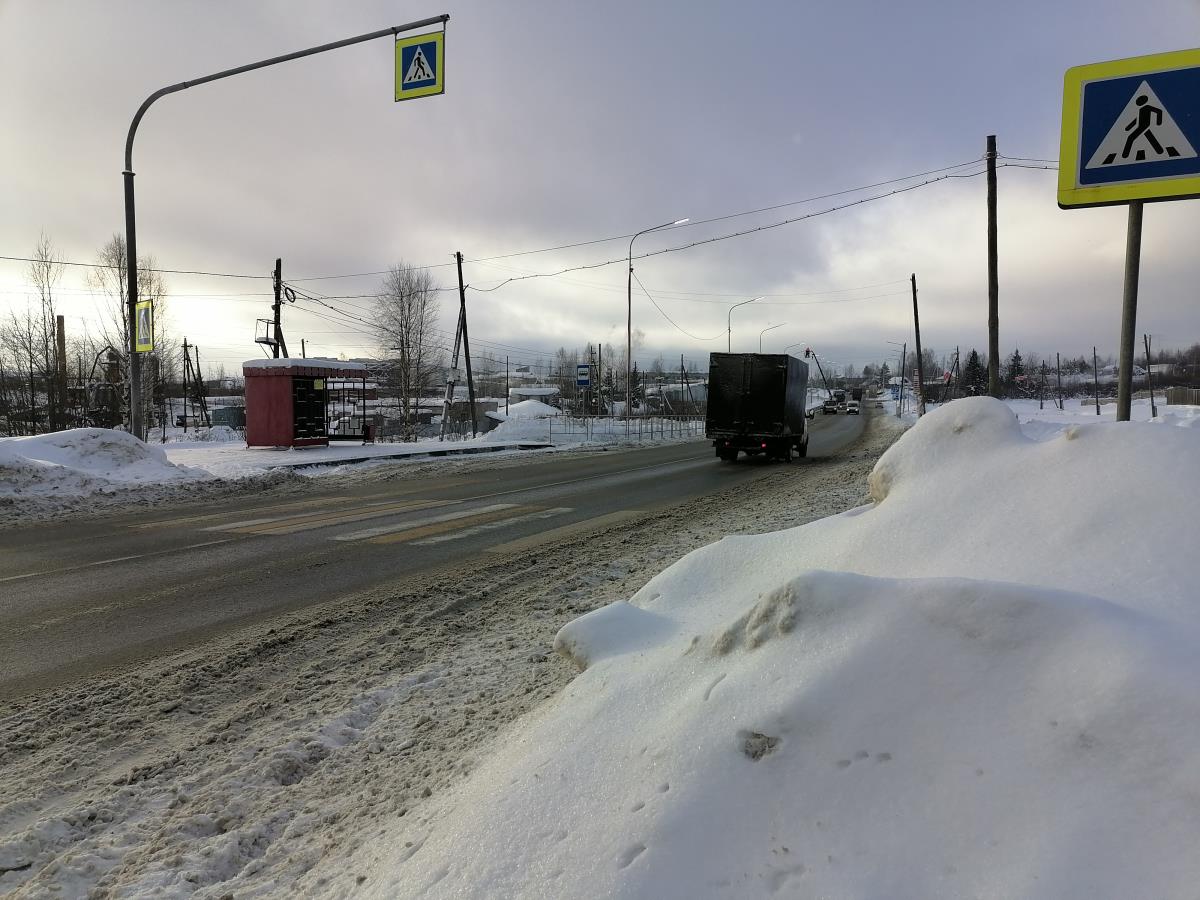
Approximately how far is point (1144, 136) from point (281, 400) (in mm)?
22136

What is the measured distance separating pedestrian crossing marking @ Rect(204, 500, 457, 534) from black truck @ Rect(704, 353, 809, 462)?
1029cm

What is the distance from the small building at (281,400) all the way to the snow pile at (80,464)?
6452mm

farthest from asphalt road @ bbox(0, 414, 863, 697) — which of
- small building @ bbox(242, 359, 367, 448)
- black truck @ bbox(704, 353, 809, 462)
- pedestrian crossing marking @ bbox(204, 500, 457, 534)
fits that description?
small building @ bbox(242, 359, 367, 448)

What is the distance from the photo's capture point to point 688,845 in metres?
1.79

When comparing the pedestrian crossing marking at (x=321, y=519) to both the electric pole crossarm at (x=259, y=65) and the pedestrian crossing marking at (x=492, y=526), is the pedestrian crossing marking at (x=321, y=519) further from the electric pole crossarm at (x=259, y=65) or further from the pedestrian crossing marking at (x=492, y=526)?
the electric pole crossarm at (x=259, y=65)

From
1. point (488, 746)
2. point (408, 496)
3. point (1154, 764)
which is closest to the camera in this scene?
point (1154, 764)

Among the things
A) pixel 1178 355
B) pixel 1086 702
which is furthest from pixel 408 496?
pixel 1178 355

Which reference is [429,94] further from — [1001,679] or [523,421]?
[523,421]

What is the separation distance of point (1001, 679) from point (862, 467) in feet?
55.0

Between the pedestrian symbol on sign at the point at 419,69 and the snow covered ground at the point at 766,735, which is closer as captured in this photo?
the snow covered ground at the point at 766,735

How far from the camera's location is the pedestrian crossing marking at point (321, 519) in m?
9.49

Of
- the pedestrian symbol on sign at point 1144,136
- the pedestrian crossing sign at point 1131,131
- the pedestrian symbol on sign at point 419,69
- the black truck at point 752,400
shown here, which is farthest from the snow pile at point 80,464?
the pedestrian symbol on sign at point 1144,136

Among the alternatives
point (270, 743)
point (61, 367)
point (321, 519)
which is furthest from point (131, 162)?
point (61, 367)

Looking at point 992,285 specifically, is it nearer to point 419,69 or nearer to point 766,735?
point 419,69
